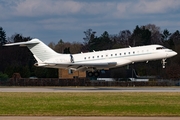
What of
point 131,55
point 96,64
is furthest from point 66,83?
point 131,55

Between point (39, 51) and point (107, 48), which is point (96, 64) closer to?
point (39, 51)

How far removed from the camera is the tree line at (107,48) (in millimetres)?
97750

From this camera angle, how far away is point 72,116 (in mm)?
22906

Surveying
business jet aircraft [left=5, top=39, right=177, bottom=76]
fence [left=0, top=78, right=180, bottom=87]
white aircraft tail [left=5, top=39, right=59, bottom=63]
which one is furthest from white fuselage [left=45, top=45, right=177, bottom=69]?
fence [left=0, top=78, right=180, bottom=87]

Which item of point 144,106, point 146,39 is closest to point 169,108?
point 144,106

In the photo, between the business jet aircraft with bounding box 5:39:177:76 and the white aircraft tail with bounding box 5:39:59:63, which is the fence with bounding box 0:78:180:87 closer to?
the white aircraft tail with bounding box 5:39:59:63

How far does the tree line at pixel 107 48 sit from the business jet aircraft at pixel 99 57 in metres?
32.1

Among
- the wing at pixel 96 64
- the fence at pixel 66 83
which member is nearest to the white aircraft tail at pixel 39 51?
the wing at pixel 96 64

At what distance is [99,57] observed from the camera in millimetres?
51312

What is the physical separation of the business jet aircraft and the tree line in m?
32.1

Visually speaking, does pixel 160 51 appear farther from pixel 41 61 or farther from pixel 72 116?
pixel 72 116

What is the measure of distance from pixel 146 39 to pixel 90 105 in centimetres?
11160

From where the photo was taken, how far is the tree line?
97750 mm

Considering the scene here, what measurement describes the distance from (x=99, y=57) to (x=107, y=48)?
8474cm
